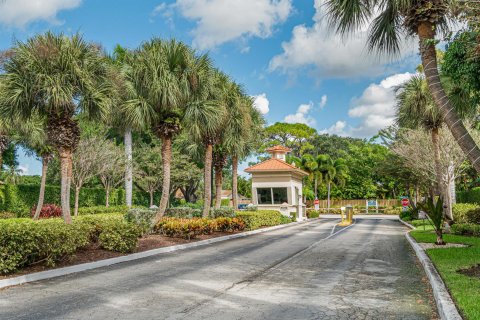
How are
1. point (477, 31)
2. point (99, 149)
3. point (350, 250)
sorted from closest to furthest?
1. point (477, 31)
2. point (350, 250)
3. point (99, 149)

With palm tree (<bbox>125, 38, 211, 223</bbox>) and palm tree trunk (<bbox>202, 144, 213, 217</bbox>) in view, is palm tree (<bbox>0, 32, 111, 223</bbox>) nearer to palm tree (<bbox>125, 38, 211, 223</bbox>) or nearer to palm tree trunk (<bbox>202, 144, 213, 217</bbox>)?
palm tree (<bbox>125, 38, 211, 223</bbox>)

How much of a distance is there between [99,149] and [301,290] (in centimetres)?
2547

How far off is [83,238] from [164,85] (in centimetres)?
777

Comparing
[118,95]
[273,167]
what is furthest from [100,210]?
[118,95]

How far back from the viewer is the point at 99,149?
99.7ft

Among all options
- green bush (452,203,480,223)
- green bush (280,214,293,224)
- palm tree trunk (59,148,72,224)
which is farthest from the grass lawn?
green bush (280,214,293,224)

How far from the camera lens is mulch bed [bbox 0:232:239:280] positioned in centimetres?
973

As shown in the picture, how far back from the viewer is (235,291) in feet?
25.9

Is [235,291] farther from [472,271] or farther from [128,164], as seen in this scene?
[128,164]

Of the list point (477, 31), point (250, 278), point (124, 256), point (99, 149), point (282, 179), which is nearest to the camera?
point (477, 31)

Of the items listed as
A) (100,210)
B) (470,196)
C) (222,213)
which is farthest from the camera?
(100,210)

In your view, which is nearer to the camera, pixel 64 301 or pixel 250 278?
pixel 64 301

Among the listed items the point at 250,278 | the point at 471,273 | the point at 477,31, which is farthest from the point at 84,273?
the point at 477,31

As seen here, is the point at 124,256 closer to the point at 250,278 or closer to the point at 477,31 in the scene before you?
the point at 250,278
